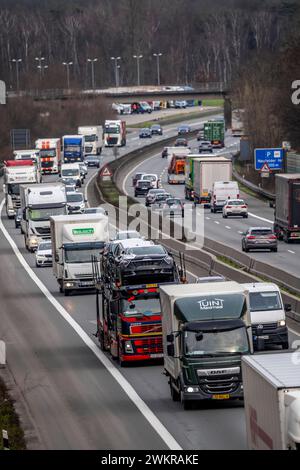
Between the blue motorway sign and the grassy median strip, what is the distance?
65.1 meters

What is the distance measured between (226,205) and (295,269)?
30329 mm

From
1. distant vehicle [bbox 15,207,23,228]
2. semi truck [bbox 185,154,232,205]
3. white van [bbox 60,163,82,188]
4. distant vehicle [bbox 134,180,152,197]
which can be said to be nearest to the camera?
distant vehicle [bbox 15,207,23,228]

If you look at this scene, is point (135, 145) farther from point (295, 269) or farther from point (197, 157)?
point (295, 269)

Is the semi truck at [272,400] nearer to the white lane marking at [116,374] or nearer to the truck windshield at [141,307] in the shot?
the white lane marking at [116,374]

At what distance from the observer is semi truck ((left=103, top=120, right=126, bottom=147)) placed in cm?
16500

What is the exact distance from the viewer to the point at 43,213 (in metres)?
66.6

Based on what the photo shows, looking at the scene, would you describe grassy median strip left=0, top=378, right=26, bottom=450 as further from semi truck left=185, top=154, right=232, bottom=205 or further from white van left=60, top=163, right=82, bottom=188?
white van left=60, top=163, right=82, bottom=188

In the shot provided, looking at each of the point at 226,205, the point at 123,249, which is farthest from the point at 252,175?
the point at 123,249

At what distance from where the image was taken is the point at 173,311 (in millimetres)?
27578

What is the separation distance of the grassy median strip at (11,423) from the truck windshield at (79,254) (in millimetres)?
18821

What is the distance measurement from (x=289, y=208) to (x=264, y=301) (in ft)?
105

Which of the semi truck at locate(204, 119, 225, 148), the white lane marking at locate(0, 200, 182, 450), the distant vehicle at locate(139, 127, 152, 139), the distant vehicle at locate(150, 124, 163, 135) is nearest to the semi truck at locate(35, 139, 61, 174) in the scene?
the semi truck at locate(204, 119, 225, 148)

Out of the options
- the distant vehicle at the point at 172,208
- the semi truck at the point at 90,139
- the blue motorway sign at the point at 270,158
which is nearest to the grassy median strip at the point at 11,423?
the distant vehicle at the point at 172,208

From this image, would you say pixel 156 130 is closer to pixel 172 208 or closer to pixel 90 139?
pixel 90 139
